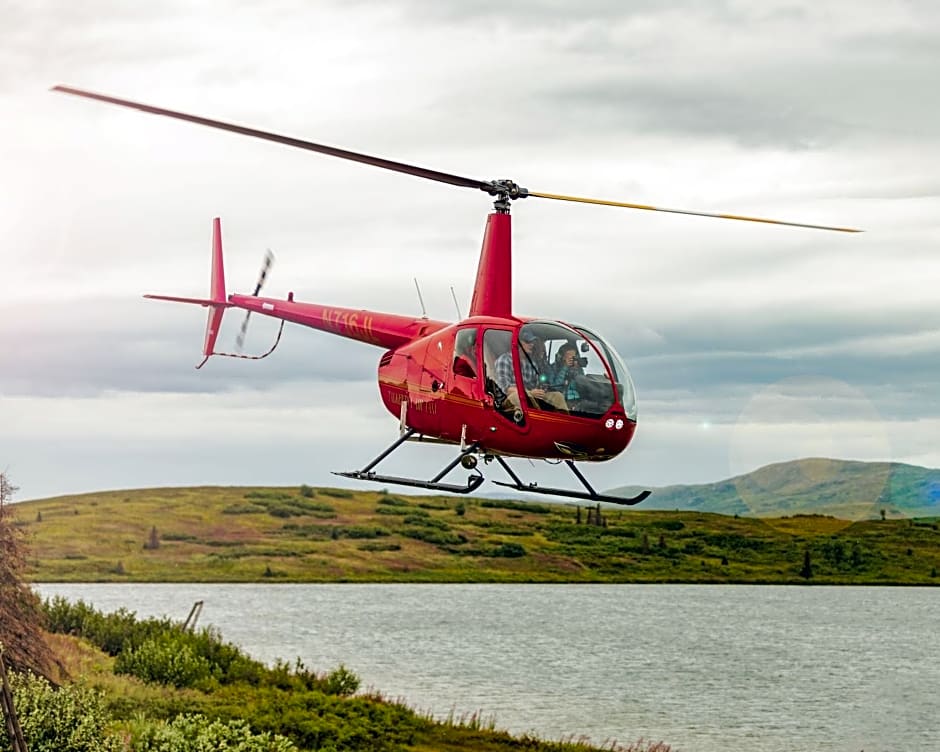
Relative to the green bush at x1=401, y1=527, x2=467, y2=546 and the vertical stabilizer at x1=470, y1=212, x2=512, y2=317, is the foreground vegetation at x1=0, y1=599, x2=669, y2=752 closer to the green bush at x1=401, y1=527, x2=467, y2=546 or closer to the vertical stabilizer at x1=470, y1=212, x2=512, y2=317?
the vertical stabilizer at x1=470, y1=212, x2=512, y2=317

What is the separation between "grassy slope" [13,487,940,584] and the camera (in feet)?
352

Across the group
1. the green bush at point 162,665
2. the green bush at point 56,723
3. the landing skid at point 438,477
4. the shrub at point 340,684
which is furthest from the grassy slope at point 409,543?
the landing skid at point 438,477

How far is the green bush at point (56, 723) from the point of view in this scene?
21828 mm

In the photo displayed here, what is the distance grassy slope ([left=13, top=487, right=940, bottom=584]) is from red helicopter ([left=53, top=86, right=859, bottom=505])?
8905 cm

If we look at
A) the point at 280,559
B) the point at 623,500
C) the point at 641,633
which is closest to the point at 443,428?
the point at 623,500

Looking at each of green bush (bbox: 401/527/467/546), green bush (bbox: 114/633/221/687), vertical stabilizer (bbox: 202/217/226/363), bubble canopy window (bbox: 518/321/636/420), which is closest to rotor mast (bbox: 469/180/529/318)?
bubble canopy window (bbox: 518/321/636/420)

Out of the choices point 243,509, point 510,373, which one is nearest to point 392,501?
point 243,509

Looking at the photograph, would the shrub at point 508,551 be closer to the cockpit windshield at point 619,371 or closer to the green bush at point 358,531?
the green bush at point 358,531

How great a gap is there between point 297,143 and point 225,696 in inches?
1172

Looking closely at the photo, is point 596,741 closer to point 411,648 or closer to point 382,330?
point 411,648

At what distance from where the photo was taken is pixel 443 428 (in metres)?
16.6

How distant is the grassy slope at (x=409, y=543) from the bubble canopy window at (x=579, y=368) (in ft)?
298

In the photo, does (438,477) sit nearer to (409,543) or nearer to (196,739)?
(196,739)

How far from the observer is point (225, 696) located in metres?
39.7
